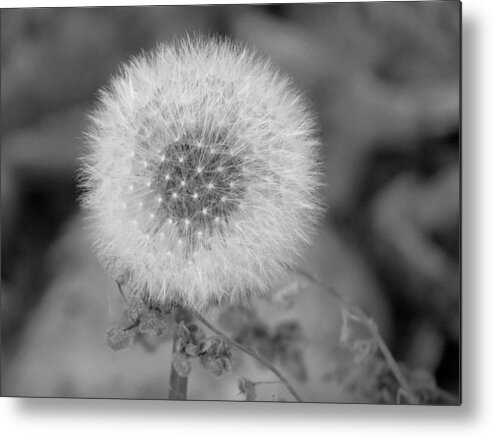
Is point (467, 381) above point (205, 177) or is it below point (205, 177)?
below

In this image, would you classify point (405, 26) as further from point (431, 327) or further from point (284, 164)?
point (431, 327)

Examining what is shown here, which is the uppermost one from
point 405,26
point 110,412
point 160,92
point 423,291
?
point 405,26

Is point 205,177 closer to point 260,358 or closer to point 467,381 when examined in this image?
point 260,358

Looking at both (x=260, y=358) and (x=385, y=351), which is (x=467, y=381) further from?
(x=260, y=358)

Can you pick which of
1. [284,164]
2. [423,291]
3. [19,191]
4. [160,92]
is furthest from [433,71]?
[19,191]

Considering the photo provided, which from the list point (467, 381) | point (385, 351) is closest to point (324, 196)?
point (385, 351)

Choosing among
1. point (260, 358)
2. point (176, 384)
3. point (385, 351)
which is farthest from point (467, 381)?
point (176, 384)

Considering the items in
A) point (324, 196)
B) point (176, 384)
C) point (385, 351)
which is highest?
point (324, 196)
